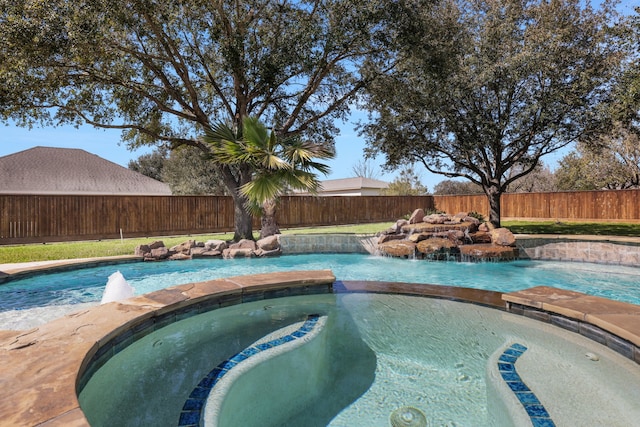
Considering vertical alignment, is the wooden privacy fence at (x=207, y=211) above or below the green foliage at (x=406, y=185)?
below

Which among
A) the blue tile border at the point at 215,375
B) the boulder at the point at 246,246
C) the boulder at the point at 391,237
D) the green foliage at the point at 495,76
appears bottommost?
the blue tile border at the point at 215,375

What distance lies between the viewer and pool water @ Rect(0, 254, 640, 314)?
226 inches

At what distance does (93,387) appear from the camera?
228 cm

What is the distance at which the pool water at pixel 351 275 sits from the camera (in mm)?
5750

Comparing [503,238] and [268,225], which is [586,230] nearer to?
[503,238]

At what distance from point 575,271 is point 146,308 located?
8132 millimetres

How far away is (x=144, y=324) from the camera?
320cm

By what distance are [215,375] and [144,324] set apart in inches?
42.2

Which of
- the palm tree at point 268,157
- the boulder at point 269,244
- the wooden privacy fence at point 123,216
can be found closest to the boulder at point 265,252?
the boulder at point 269,244

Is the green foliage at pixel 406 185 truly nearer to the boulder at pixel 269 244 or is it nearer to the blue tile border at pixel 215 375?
the boulder at pixel 269 244

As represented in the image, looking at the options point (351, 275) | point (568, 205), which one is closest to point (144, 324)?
point (351, 275)

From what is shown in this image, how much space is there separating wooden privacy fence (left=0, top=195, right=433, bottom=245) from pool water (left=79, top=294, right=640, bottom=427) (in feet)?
33.6

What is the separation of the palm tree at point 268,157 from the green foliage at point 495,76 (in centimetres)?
451

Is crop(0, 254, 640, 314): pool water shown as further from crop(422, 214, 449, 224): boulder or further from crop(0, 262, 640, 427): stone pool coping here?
crop(0, 262, 640, 427): stone pool coping
